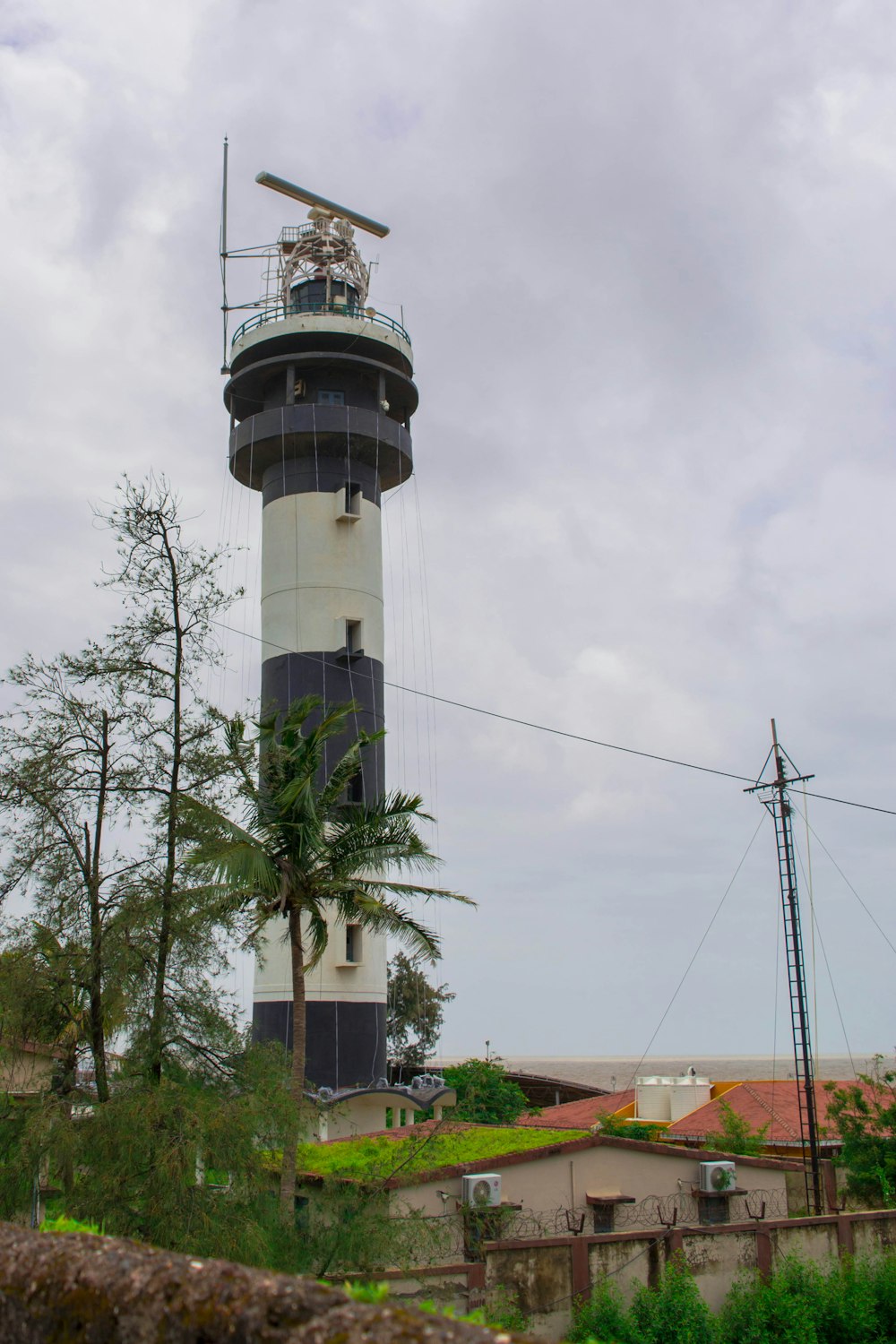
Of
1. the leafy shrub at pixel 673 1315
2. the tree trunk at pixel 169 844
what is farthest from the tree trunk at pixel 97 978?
the leafy shrub at pixel 673 1315

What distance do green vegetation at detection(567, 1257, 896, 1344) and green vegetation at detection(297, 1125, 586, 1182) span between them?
3.89 metres

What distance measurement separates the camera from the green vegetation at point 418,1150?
→ 81.4ft

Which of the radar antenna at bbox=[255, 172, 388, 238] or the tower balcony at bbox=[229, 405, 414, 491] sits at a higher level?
the radar antenna at bbox=[255, 172, 388, 238]

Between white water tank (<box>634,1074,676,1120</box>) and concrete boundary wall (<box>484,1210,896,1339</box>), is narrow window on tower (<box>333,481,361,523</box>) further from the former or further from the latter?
concrete boundary wall (<box>484,1210,896,1339</box>)

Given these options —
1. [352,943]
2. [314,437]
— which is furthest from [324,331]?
[352,943]

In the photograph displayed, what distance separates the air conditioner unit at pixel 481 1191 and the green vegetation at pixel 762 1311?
8.27 ft

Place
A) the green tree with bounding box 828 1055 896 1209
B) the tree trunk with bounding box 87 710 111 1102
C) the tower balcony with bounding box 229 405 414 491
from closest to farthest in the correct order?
the tree trunk with bounding box 87 710 111 1102 < the green tree with bounding box 828 1055 896 1209 < the tower balcony with bounding box 229 405 414 491

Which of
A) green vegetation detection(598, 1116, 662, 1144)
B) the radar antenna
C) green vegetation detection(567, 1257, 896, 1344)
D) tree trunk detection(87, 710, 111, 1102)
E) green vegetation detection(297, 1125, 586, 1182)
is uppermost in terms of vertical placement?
the radar antenna

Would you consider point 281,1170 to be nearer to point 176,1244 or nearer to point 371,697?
point 176,1244

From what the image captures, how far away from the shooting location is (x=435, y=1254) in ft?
73.7

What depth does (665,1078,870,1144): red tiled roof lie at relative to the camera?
128 ft

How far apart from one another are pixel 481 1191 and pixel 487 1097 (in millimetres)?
25016

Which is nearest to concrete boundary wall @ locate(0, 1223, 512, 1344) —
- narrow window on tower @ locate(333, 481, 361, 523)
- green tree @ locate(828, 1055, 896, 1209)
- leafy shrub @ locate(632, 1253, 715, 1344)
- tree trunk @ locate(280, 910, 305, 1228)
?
tree trunk @ locate(280, 910, 305, 1228)

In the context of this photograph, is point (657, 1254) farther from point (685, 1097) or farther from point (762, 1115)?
point (685, 1097)
